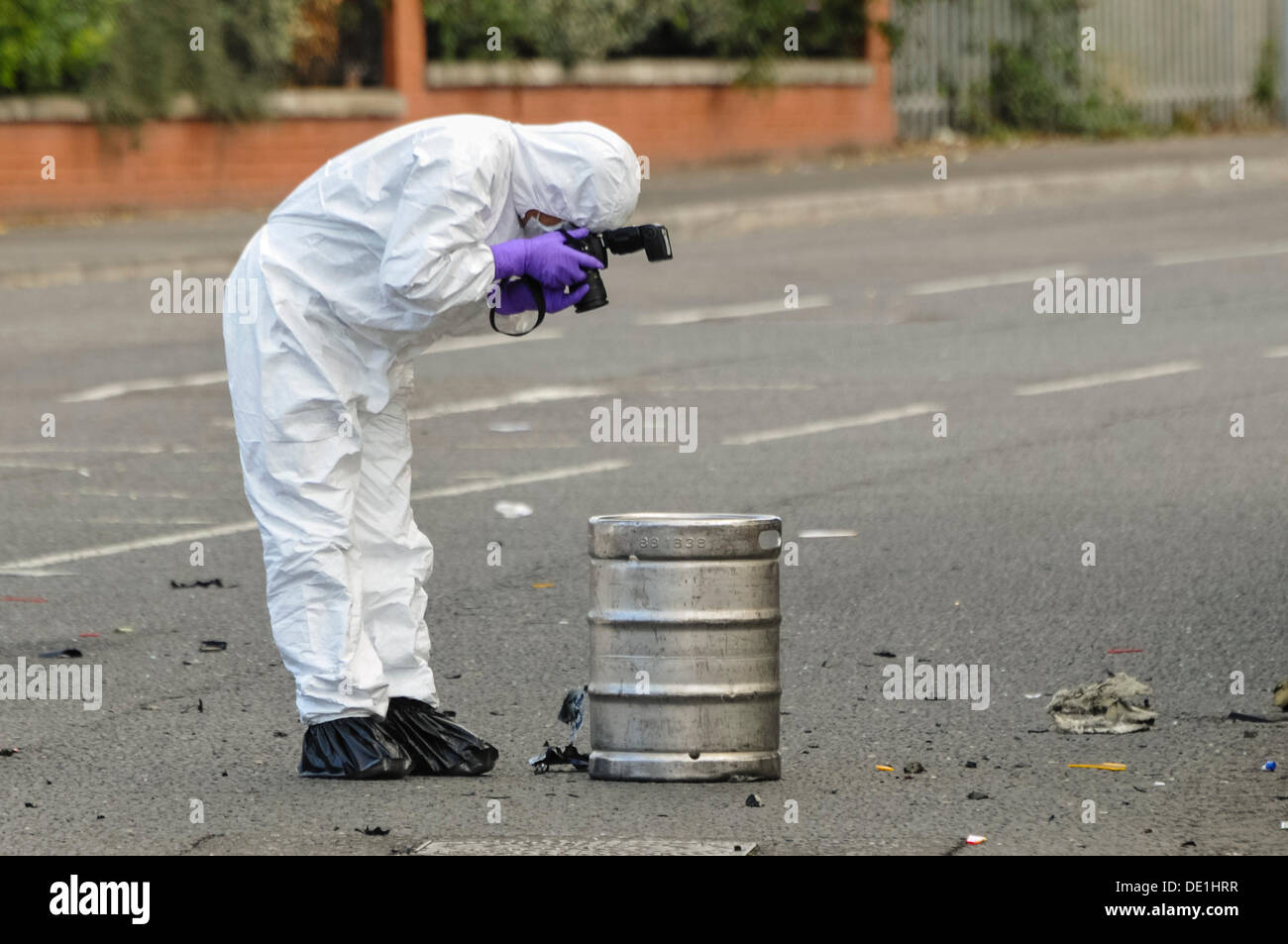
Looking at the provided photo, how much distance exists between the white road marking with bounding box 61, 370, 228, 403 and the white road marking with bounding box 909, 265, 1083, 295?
5.51m

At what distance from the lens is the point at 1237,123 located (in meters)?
33.1

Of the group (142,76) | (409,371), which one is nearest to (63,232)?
(142,76)

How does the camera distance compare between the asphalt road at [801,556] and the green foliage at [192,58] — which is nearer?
the asphalt road at [801,556]

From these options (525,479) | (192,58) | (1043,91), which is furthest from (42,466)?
(1043,91)

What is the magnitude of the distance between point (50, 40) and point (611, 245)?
17.4 meters

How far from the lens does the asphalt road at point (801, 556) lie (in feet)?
18.1

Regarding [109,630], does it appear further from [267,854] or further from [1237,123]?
[1237,123]

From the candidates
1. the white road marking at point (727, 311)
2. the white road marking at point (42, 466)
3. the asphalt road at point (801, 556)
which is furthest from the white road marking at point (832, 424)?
the white road marking at point (727, 311)

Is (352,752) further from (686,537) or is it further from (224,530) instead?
(224,530)

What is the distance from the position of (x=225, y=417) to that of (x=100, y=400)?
889 millimetres

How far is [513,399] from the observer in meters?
12.4

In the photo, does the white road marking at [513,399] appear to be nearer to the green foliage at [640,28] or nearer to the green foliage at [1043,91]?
the green foliage at [640,28]

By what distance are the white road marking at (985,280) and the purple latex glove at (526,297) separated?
10981 millimetres
